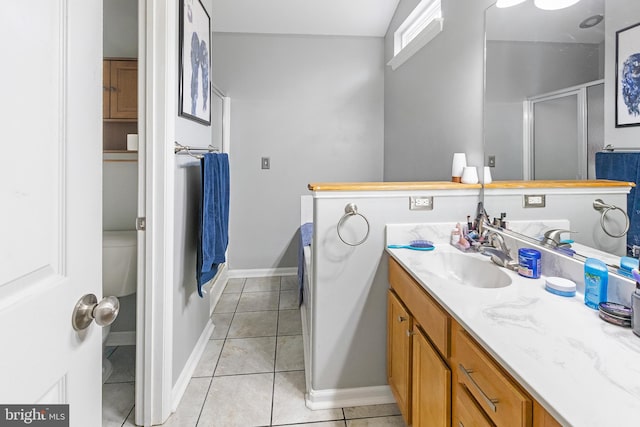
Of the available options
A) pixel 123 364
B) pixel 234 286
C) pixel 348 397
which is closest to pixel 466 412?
pixel 348 397

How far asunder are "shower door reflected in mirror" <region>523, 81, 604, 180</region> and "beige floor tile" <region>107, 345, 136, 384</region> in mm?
2380

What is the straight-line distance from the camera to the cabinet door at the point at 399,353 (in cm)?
139

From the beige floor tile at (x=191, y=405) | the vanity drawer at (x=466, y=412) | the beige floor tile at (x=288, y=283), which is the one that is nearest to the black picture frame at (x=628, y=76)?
the vanity drawer at (x=466, y=412)

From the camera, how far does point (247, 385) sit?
73.1 inches

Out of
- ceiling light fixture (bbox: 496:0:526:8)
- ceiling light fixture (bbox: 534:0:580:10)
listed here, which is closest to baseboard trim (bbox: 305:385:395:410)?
ceiling light fixture (bbox: 534:0:580:10)

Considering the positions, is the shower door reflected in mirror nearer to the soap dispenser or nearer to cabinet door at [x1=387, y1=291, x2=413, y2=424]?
the soap dispenser

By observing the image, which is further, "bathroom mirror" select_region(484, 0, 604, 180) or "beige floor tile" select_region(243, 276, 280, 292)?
"beige floor tile" select_region(243, 276, 280, 292)

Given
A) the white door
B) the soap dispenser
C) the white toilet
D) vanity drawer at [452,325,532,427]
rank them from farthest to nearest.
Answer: the white toilet → the soap dispenser → vanity drawer at [452,325,532,427] → the white door

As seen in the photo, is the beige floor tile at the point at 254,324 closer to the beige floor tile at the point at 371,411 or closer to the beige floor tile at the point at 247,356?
the beige floor tile at the point at 247,356

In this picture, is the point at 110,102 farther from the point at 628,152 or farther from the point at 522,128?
the point at 628,152

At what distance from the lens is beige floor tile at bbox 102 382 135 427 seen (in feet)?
5.29

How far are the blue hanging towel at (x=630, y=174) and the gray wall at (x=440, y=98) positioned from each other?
2.55 ft

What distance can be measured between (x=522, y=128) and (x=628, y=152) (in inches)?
20.2

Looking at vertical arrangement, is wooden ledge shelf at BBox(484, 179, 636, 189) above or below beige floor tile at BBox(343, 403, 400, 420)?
above
